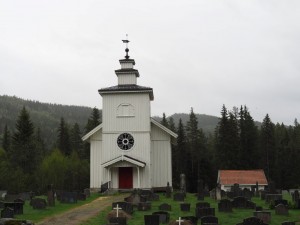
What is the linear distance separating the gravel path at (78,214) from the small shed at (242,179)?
25.7 metres

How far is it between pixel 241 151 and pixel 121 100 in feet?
110

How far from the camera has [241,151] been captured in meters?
66.5

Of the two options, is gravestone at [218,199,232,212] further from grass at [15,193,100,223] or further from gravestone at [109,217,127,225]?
grass at [15,193,100,223]

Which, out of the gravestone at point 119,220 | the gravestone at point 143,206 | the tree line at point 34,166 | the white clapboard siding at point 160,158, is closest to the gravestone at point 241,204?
the gravestone at point 143,206

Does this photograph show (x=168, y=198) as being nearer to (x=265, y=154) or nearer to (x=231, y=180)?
(x=231, y=180)

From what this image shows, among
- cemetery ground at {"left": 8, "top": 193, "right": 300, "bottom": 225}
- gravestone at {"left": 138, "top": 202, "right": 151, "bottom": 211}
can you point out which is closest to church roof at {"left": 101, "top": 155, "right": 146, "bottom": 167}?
cemetery ground at {"left": 8, "top": 193, "right": 300, "bottom": 225}

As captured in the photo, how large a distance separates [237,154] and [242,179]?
1303 cm

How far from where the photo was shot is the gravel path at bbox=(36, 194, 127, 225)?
2020 centimetres

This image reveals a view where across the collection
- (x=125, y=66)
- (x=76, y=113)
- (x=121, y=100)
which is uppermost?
(x=76, y=113)

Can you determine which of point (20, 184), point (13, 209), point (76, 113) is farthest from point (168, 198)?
point (76, 113)

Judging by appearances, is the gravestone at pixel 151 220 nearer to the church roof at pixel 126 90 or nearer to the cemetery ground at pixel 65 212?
the cemetery ground at pixel 65 212

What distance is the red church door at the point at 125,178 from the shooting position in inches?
1431

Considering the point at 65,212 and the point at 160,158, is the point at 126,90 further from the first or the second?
the point at 65,212

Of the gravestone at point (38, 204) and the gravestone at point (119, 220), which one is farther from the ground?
the gravestone at point (38, 204)
